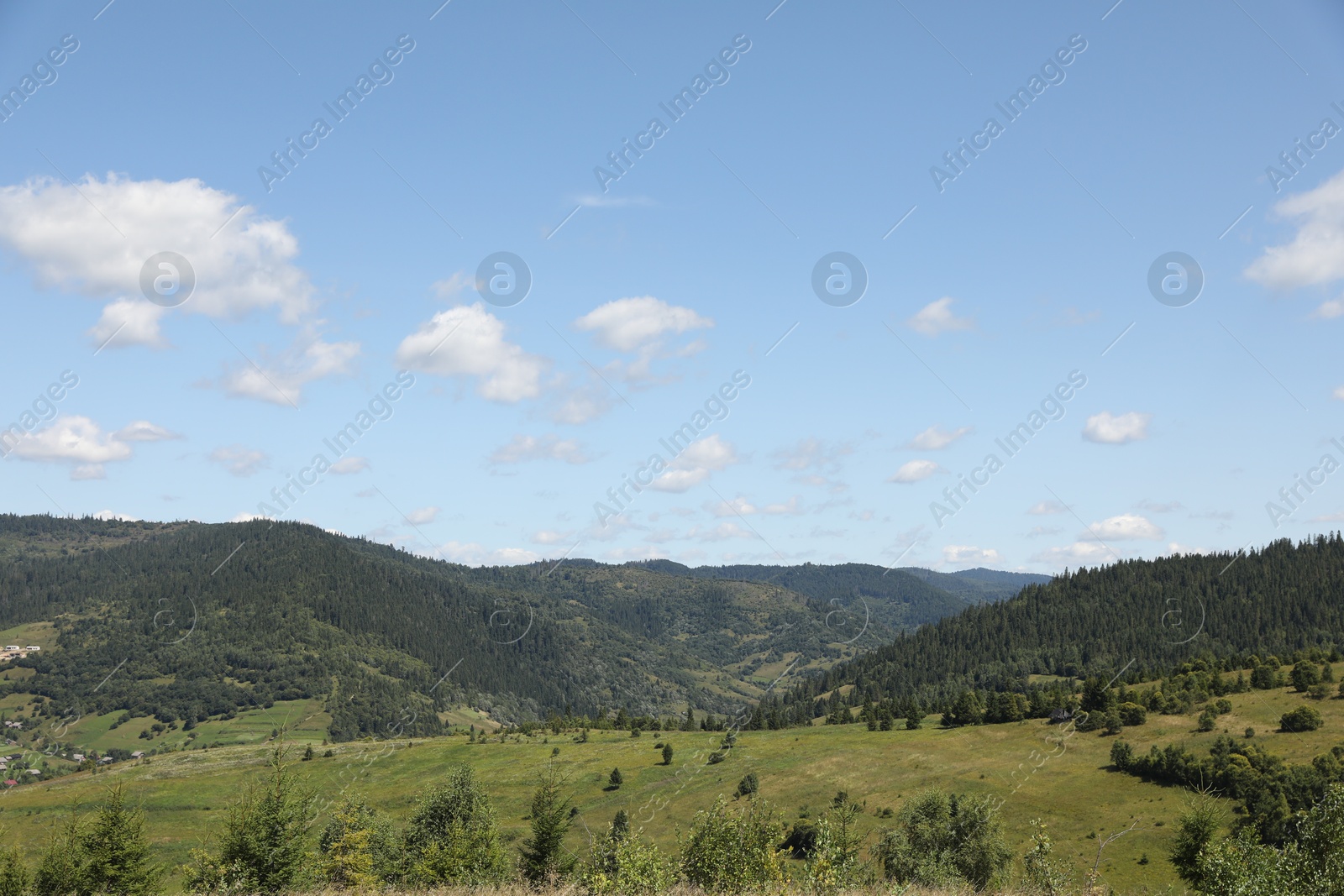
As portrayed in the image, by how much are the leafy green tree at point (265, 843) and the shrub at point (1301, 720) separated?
504 feet

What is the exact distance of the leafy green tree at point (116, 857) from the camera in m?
57.2

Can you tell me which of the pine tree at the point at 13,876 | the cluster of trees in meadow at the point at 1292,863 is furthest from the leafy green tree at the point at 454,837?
the cluster of trees in meadow at the point at 1292,863

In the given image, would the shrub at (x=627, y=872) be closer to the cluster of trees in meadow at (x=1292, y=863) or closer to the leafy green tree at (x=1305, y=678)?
the cluster of trees in meadow at (x=1292, y=863)

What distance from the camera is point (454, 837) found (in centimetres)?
6475

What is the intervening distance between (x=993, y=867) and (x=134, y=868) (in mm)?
76979

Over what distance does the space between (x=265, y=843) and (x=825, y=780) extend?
12152 cm

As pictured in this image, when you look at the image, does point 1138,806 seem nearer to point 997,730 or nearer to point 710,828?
point 997,730

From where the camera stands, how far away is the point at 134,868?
58125mm

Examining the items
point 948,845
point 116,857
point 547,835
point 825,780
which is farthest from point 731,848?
point 825,780

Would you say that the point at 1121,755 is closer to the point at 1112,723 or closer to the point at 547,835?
the point at 1112,723

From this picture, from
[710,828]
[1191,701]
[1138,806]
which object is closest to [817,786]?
[1138,806]

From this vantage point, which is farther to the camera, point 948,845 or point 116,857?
point 948,845

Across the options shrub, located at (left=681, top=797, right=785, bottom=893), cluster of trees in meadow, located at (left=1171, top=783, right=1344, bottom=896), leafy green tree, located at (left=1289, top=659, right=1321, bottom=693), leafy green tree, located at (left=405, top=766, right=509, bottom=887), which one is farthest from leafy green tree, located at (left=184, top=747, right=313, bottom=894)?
leafy green tree, located at (left=1289, top=659, right=1321, bottom=693)

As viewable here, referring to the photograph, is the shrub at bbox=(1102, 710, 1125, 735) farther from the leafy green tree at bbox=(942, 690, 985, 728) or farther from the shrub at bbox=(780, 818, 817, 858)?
the shrub at bbox=(780, 818, 817, 858)
